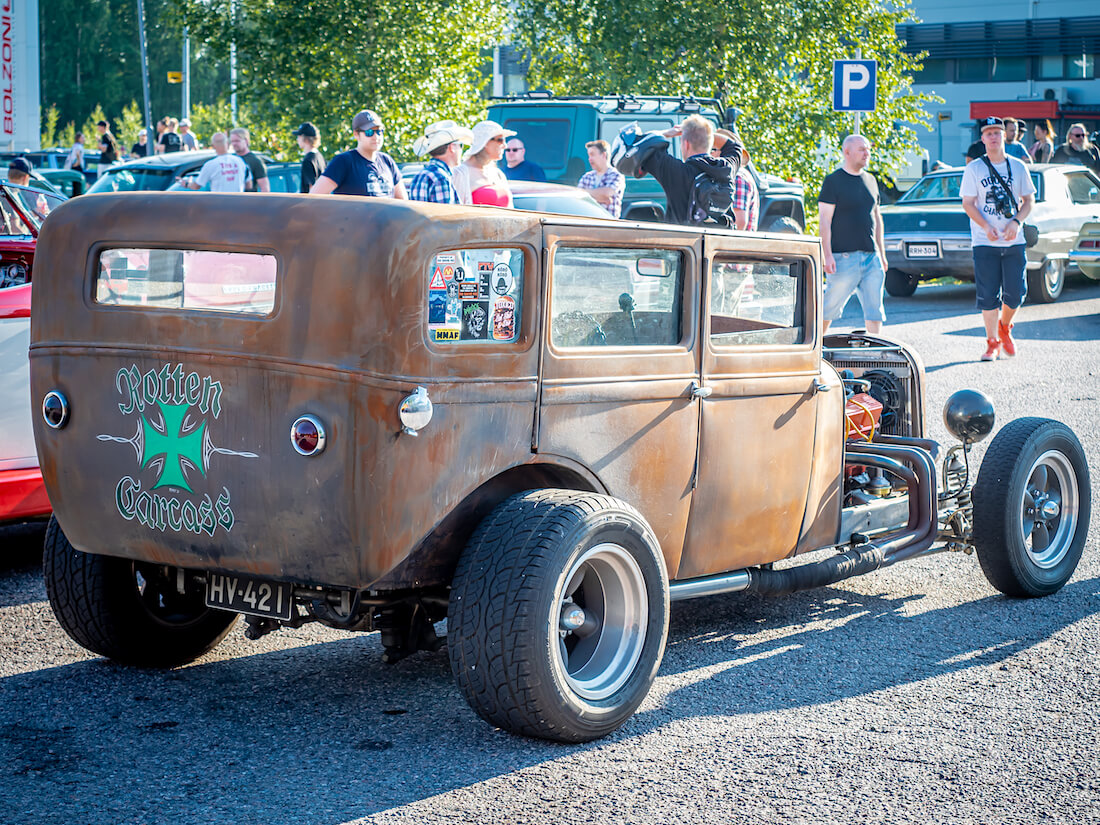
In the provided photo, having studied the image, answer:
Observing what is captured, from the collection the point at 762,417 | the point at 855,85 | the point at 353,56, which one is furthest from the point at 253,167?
the point at 762,417

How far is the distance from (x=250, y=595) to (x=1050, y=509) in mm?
3376

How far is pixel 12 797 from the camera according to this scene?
354 cm

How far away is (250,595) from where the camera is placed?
4148 mm

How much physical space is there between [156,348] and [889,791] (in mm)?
2401

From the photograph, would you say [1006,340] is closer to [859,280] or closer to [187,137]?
[859,280]

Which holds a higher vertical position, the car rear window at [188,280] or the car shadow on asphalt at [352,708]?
the car rear window at [188,280]

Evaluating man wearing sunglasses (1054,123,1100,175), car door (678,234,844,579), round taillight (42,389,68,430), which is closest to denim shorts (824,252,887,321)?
car door (678,234,844,579)

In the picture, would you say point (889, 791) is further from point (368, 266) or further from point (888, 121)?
point (888, 121)

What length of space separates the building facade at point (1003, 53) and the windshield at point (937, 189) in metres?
30.0

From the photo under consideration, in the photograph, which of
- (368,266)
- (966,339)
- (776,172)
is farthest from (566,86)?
(368,266)

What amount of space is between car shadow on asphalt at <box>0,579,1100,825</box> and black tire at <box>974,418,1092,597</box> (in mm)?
139

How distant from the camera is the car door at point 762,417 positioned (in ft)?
15.1

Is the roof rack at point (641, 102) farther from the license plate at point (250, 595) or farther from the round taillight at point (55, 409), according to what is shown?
the license plate at point (250, 595)

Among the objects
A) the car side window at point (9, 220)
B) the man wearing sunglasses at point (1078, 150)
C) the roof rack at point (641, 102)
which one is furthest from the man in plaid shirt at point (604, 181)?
the man wearing sunglasses at point (1078, 150)
